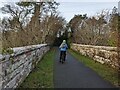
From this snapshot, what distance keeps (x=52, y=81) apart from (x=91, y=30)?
25.9 meters

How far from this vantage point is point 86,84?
809cm

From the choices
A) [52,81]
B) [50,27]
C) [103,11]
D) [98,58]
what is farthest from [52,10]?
[52,81]

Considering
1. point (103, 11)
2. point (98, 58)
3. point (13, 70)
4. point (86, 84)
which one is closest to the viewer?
point (13, 70)

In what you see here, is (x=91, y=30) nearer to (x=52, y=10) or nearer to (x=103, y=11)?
(x=103, y=11)

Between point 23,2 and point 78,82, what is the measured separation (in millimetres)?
32390

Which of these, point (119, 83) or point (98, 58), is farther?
point (98, 58)

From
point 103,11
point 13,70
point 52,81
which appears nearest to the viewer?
point 13,70

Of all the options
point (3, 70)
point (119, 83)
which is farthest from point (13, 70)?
point (119, 83)

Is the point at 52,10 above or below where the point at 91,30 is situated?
above

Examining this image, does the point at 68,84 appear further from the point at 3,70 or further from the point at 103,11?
the point at 103,11

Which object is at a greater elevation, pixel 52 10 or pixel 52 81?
pixel 52 10

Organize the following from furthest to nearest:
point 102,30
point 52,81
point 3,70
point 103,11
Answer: point 103,11 < point 102,30 < point 52,81 < point 3,70

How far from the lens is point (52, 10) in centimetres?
3975

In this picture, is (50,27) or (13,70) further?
(50,27)
